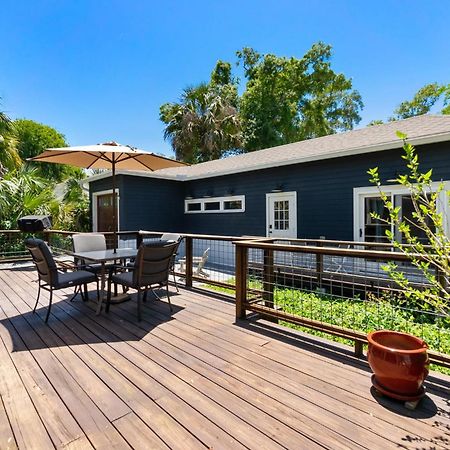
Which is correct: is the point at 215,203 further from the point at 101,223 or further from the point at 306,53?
the point at 306,53

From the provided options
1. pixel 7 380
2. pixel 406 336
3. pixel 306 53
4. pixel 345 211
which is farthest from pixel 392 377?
pixel 306 53

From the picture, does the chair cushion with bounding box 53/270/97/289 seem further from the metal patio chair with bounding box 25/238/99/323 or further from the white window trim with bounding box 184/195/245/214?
the white window trim with bounding box 184/195/245/214

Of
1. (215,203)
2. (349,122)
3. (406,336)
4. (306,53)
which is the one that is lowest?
(406,336)

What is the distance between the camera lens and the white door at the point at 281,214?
824cm

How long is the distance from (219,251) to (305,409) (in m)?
7.00

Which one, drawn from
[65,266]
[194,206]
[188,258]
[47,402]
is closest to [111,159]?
[188,258]

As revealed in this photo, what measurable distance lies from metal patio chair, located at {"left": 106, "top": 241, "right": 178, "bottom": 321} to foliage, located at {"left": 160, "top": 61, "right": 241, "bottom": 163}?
13788mm

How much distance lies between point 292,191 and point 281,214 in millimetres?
785

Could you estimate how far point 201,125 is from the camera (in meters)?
17.0

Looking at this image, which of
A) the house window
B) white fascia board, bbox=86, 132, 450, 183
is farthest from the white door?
the house window

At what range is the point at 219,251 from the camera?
8852 millimetres

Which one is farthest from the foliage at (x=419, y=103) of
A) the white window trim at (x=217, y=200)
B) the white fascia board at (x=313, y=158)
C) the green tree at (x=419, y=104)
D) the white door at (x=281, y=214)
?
the white window trim at (x=217, y=200)

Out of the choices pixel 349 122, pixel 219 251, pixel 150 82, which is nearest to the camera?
pixel 219 251

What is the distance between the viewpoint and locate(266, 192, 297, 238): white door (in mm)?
8242
